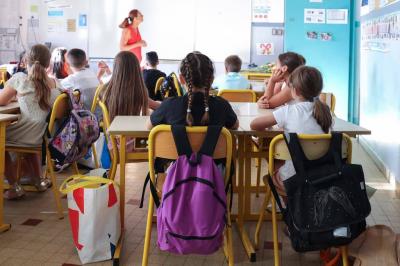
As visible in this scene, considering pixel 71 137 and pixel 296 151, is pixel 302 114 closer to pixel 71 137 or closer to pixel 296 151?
pixel 296 151

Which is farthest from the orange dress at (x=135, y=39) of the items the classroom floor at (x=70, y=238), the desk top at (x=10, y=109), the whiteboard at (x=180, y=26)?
the desk top at (x=10, y=109)

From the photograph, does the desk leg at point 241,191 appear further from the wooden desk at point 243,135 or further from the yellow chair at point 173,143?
the yellow chair at point 173,143

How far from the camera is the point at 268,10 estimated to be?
666 centimetres

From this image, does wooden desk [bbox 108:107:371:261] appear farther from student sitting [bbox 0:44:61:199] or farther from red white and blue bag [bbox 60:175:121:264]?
student sitting [bbox 0:44:61:199]

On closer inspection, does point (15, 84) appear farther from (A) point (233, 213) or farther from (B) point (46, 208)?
(A) point (233, 213)

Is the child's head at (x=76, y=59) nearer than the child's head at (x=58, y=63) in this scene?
Yes

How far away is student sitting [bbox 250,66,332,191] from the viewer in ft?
7.18

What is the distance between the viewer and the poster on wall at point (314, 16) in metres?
6.43

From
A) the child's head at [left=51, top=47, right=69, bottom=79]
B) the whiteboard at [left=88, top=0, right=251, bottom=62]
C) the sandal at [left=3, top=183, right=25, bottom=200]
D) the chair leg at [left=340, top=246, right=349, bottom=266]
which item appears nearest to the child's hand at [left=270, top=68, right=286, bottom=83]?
the chair leg at [left=340, top=246, right=349, bottom=266]

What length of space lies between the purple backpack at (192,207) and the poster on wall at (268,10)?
5167mm

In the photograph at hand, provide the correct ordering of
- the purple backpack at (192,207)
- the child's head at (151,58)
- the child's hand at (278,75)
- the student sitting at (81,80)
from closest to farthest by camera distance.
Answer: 1. the purple backpack at (192,207)
2. the child's hand at (278,75)
3. the student sitting at (81,80)
4. the child's head at (151,58)

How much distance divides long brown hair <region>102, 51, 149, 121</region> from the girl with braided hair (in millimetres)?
848

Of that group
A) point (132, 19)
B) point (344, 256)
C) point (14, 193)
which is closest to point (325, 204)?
point (344, 256)

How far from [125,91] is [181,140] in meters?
1.18
